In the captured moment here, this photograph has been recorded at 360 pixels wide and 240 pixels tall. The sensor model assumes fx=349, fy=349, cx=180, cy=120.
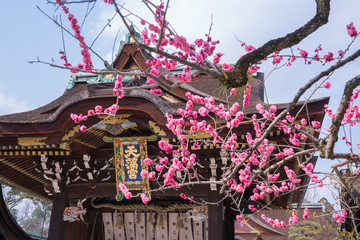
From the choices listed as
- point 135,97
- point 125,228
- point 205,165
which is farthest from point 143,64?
point 125,228

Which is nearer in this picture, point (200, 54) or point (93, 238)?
point (200, 54)

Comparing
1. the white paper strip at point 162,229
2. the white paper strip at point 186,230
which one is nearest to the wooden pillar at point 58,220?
the white paper strip at point 162,229

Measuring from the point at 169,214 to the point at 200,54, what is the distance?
6.50 m

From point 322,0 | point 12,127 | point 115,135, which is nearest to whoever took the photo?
point 322,0

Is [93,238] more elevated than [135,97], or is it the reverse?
[135,97]

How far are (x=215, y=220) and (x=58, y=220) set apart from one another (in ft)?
10.6

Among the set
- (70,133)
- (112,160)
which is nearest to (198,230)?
(112,160)

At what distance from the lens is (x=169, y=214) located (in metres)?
8.87

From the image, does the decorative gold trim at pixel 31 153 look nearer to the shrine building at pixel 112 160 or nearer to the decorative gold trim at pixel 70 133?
the shrine building at pixel 112 160

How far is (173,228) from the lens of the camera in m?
8.84

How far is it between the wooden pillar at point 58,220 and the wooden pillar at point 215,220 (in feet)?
10.0

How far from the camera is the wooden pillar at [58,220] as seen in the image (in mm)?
7055

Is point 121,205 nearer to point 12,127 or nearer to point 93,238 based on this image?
point 93,238

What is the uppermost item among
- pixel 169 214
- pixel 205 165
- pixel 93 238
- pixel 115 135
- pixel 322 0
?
pixel 322 0
